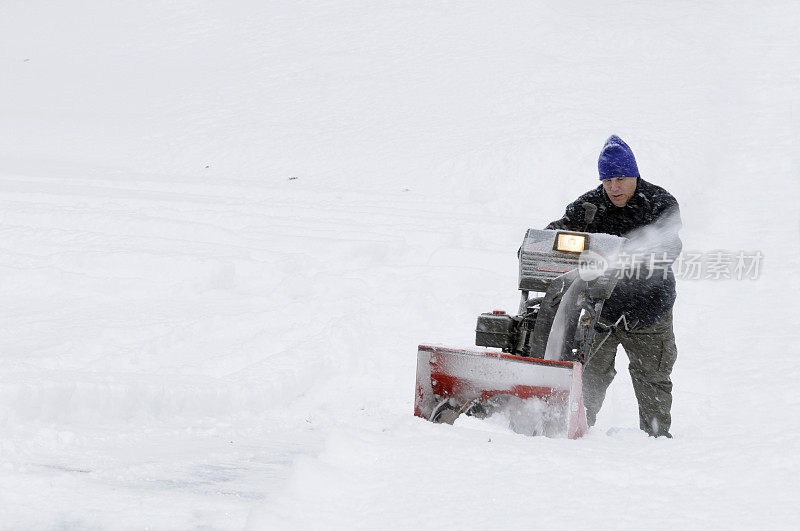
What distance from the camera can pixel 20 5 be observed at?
26.1 m

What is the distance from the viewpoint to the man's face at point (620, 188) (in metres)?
4.78

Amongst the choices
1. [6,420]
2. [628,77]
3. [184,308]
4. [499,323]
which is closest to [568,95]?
[628,77]

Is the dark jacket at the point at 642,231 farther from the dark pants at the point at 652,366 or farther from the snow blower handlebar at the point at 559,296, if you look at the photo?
the snow blower handlebar at the point at 559,296

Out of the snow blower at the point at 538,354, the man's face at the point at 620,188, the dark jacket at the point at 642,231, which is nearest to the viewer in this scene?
the snow blower at the point at 538,354

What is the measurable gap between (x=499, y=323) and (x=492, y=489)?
4.94ft

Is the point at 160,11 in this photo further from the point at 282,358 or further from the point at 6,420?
the point at 6,420

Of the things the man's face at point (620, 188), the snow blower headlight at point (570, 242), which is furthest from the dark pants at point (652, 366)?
the snow blower headlight at point (570, 242)

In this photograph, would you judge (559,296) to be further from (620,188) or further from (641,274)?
(620,188)

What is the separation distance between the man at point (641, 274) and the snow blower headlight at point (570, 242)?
0.53 m

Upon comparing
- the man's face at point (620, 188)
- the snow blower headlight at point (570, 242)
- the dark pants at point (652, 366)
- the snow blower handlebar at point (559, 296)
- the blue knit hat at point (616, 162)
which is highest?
the blue knit hat at point (616, 162)

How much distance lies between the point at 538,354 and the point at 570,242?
1.88ft

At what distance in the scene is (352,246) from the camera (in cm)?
898

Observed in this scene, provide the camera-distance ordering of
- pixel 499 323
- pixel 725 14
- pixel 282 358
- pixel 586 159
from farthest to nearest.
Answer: pixel 725 14 < pixel 586 159 < pixel 282 358 < pixel 499 323

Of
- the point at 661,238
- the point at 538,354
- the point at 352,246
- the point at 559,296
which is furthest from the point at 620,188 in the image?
the point at 352,246
